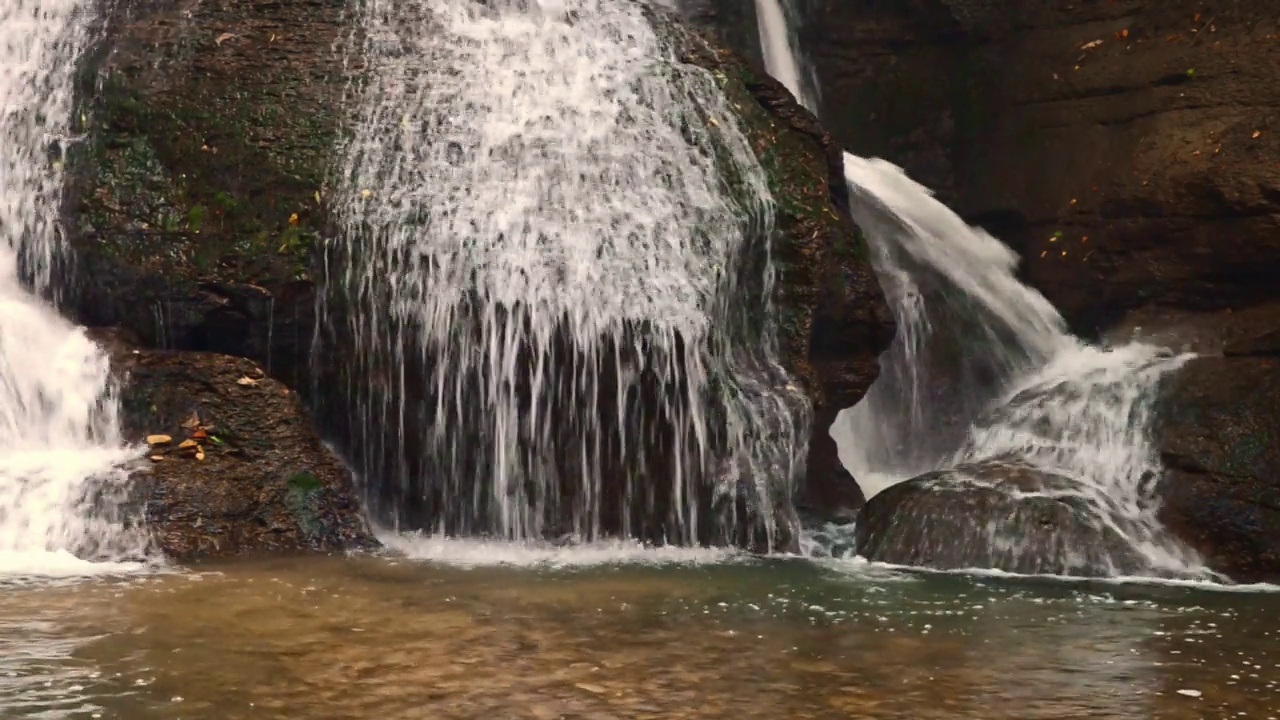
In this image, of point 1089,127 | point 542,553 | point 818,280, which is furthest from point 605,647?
point 1089,127

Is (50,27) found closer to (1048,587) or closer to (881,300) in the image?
(881,300)

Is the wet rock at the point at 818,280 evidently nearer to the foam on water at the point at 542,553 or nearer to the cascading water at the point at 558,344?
the cascading water at the point at 558,344

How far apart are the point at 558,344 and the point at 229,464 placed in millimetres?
2130

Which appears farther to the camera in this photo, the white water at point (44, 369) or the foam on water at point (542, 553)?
the foam on water at point (542, 553)

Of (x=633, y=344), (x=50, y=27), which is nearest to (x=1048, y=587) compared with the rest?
(x=633, y=344)

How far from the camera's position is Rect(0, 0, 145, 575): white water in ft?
23.7

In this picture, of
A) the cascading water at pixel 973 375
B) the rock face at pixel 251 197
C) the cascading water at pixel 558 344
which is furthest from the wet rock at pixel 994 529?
the rock face at pixel 251 197

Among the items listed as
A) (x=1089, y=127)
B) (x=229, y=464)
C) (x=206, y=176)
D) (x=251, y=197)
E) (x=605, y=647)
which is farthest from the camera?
(x=1089, y=127)

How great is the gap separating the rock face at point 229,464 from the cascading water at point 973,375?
14.1 ft

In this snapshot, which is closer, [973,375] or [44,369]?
[44,369]

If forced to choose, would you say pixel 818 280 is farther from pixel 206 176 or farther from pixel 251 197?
pixel 206 176

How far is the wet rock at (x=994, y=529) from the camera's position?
8.10 m

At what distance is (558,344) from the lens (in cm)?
852

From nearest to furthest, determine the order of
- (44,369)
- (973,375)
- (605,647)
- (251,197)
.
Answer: (605,647), (44,369), (251,197), (973,375)
